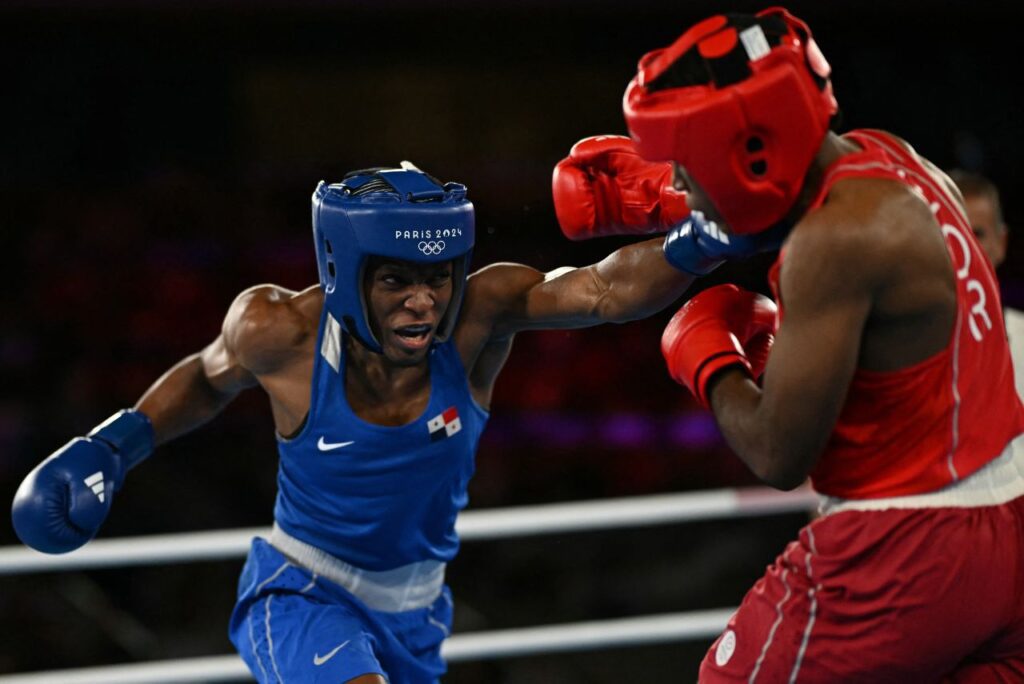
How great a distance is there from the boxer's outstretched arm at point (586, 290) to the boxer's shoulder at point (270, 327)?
0.33 m

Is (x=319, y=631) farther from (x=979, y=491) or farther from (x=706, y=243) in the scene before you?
(x=979, y=491)

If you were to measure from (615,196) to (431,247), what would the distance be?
0.34 metres

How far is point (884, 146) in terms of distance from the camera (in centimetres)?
173

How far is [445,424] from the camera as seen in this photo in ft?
7.86

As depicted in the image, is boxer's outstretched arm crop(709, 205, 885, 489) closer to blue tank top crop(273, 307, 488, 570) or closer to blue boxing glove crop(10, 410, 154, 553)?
blue tank top crop(273, 307, 488, 570)

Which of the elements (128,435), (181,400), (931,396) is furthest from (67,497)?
(931,396)

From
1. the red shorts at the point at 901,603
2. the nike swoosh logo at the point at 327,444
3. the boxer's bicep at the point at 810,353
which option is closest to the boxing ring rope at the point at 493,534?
the nike swoosh logo at the point at 327,444

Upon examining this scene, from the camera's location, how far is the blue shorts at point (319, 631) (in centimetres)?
225

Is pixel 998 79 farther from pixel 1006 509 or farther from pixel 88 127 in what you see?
pixel 1006 509

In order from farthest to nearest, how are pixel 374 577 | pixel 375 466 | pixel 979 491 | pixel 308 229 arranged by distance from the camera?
pixel 308 229
pixel 374 577
pixel 375 466
pixel 979 491

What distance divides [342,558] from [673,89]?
1.23m

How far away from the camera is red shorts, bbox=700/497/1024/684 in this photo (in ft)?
5.47

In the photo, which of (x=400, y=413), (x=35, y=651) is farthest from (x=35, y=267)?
(x=400, y=413)

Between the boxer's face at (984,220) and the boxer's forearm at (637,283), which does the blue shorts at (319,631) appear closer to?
the boxer's forearm at (637,283)
